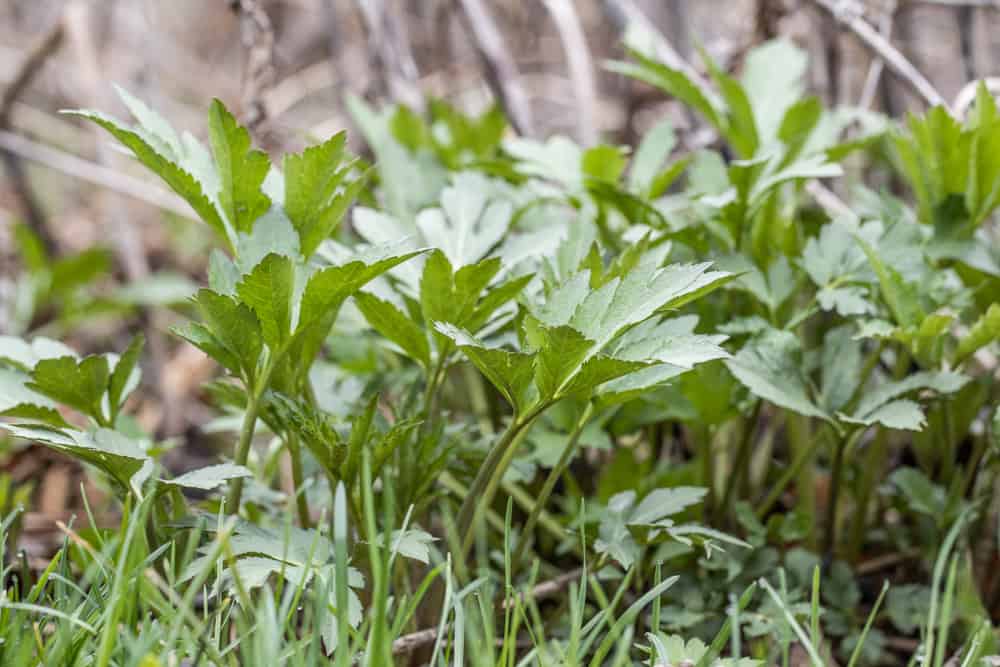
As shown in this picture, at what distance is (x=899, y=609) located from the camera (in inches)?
36.6

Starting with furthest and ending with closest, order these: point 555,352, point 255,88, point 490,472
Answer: point 255,88 → point 490,472 → point 555,352

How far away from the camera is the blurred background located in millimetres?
1479

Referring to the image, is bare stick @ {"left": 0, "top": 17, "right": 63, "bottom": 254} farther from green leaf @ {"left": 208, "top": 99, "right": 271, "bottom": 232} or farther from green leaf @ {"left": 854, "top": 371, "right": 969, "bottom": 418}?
green leaf @ {"left": 854, "top": 371, "right": 969, "bottom": 418}

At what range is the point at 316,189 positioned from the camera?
776 millimetres

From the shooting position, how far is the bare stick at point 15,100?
1985mm

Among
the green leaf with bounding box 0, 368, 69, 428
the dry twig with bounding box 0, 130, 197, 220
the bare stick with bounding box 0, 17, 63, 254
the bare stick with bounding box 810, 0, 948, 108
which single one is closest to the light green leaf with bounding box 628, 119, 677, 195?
the bare stick with bounding box 810, 0, 948, 108

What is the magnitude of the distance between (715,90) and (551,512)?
77cm

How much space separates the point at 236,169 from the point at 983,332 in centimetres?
69

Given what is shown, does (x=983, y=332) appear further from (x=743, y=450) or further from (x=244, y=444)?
(x=244, y=444)

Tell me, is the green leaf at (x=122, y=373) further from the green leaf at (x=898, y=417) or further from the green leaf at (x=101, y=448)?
the green leaf at (x=898, y=417)

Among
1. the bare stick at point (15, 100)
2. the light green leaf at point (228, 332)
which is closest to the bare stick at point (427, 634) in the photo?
the light green leaf at point (228, 332)

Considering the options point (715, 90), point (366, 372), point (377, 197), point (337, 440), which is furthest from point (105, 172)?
point (337, 440)

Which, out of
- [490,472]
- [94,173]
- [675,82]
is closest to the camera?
[490,472]

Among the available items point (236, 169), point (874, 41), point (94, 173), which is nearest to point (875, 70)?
point (874, 41)
